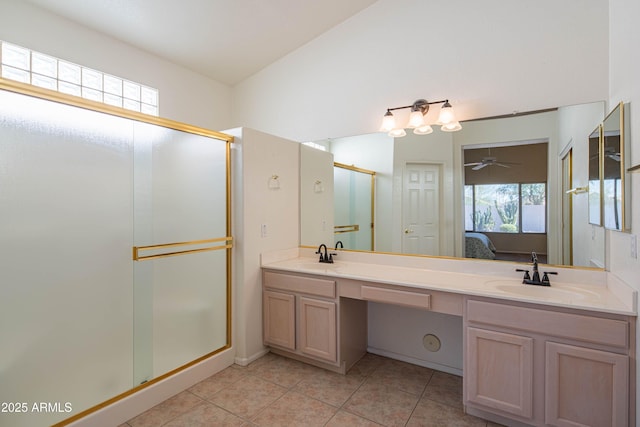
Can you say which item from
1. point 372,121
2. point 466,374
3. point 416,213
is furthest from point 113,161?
point 466,374

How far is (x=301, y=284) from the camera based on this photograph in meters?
2.58

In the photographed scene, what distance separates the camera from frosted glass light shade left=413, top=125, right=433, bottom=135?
2557 mm

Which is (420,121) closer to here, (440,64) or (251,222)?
(440,64)

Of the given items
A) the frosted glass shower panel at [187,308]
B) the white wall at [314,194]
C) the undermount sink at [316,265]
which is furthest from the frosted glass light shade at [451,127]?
the frosted glass shower panel at [187,308]

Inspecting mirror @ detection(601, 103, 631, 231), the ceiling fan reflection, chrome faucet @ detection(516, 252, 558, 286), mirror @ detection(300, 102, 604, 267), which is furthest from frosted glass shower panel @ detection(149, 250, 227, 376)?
mirror @ detection(601, 103, 631, 231)

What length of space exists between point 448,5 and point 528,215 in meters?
1.79

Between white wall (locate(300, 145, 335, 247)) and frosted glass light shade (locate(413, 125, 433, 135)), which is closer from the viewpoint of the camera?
frosted glass light shade (locate(413, 125, 433, 135))

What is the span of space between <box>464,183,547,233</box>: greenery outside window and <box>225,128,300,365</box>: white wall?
1.72 metres

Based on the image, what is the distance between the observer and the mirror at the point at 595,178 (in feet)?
6.01

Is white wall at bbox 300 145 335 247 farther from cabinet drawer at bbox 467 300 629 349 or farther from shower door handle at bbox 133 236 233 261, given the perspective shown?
cabinet drawer at bbox 467 300 629 349

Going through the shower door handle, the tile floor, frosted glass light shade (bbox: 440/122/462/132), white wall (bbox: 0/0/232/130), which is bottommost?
the tile floor

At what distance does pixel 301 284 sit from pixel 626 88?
2.41 meters

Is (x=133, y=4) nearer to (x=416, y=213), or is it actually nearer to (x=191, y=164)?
(x=191, y=164)

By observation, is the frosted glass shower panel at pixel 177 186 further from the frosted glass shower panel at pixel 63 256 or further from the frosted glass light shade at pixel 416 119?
the frosted glass light shade at pixel 416 119
